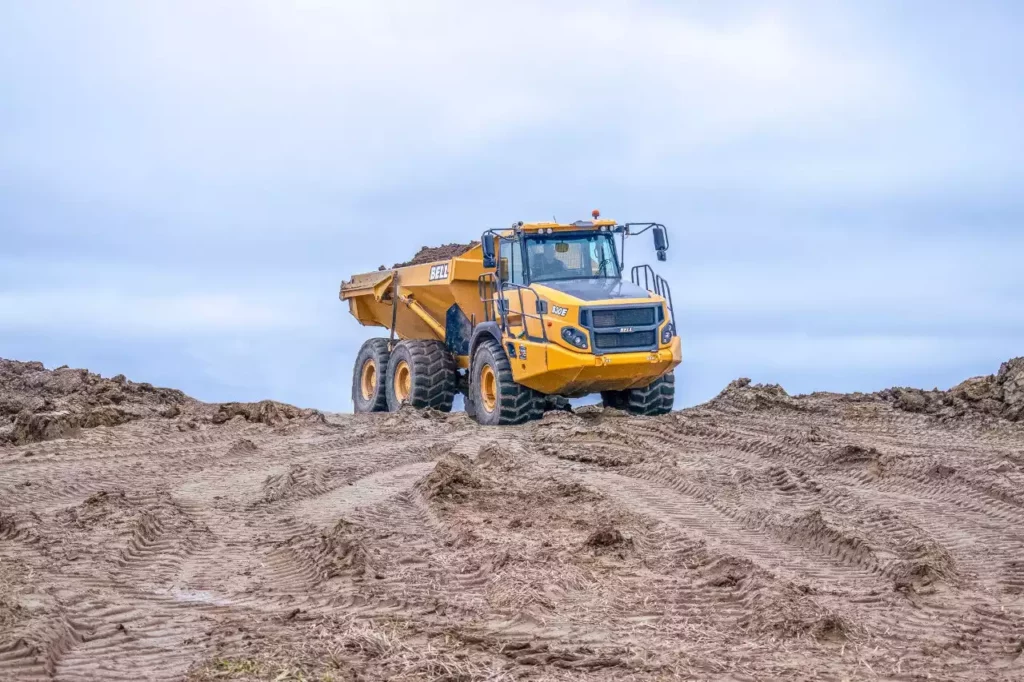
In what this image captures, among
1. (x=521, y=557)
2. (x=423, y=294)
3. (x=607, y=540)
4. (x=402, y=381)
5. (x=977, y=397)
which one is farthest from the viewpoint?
(x=402, y=381)

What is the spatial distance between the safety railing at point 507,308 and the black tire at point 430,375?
1355 millimetres

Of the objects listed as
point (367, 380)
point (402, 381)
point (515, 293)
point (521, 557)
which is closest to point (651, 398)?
point (515, 293)

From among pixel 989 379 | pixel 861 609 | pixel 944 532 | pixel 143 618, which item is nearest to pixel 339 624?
pixel 143 618

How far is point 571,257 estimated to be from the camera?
50.8 ft

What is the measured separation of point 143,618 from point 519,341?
8538mm

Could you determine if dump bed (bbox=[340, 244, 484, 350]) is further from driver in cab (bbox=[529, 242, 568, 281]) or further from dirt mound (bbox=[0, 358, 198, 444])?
dirt mound (bbox=[0, 358, 198, 444])

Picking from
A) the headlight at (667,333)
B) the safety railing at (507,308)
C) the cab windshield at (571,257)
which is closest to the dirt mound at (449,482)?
the safety railing at (507,308)

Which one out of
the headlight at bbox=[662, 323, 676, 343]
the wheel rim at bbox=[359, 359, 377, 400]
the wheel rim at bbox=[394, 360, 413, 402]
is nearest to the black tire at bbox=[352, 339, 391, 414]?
the wheel rim at bbox=[359, 359, 377, 400]

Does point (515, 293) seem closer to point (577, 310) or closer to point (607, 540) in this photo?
point (577, 310)

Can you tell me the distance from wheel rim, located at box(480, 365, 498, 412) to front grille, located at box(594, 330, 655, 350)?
1744mm

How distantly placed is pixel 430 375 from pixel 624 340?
3.68 metres

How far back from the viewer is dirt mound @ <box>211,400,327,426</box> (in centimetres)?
1614

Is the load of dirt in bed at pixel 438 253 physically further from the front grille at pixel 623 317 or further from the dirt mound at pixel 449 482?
the dirt mound at pixel 449 482

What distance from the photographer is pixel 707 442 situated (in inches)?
517
